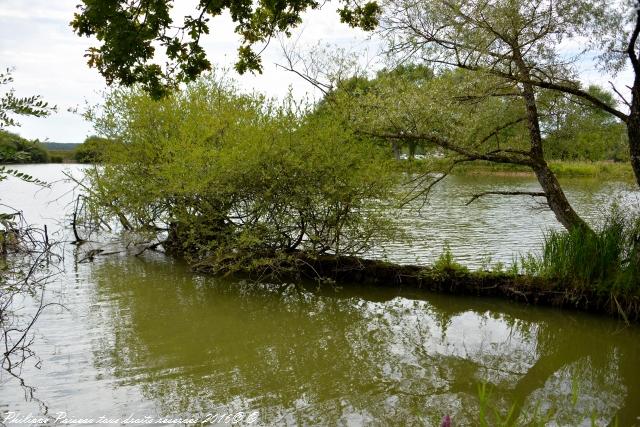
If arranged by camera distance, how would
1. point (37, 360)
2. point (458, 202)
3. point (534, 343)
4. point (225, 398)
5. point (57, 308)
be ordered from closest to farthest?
point (225, 398) → point (37, 360) → point (534, 343) → point (57, 308) → point (458, 202)

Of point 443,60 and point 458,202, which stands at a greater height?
point 443,60

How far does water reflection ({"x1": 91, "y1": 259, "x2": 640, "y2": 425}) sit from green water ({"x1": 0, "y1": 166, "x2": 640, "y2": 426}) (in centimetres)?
3

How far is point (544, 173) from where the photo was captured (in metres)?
11.4

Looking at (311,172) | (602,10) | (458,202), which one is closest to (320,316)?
(311,172)

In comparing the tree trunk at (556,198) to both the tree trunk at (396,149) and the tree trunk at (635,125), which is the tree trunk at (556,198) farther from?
the tree trunk at (396,149)

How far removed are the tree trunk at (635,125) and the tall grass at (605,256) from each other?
103cm

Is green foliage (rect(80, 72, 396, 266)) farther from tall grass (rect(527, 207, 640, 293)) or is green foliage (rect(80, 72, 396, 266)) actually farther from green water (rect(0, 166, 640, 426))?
tall grass (rect(527, 207, 640, 293))

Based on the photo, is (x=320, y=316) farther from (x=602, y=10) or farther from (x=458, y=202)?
(x=458, y=202)

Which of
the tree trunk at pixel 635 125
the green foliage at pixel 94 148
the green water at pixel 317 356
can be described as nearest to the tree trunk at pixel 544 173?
the tree trunk at pixel 635 125

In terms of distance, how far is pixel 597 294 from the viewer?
32.2 ft

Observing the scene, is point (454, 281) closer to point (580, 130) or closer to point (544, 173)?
point (544, 173)

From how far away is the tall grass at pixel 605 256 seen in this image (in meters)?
Result: 9.42

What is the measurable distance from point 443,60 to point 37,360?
8.80 meters

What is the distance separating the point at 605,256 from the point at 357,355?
15.9 ft
